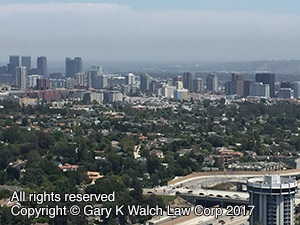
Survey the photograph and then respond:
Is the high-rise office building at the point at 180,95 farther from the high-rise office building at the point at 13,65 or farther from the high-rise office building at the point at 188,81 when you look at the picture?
the high-rise office building at the point at 13,65

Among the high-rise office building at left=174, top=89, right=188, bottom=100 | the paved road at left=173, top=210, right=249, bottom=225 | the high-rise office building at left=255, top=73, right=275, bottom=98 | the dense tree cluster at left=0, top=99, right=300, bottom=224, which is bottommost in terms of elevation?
the high-rise office building at left=174, top=89, right=188, bottom=100

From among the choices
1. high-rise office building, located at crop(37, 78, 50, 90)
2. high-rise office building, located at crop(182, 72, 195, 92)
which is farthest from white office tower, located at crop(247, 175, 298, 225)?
high-rise office building, located at crop(182, 72, 195, 92)

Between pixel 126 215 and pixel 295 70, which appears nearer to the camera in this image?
pixel 126 215

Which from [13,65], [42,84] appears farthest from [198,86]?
[13,65]

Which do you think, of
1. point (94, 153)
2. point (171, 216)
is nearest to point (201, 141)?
point (94, 153)

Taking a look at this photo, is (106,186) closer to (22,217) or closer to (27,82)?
(22,217)

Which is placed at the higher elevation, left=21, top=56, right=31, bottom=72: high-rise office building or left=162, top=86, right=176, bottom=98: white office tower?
left=21, top=56, right=31, bottom=72: high-rise office building

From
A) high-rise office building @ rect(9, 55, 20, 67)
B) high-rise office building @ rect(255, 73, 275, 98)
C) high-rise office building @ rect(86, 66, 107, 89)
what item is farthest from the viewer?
high-rise office building @ rect(9, 55, 20, 67)

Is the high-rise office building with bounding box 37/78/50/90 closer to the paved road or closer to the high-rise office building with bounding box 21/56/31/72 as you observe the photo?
the high-rise office building with bounding box 21/56/31/72

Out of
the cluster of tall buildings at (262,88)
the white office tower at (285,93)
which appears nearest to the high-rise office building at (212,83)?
the cluster of tall buildings at (262,88)
